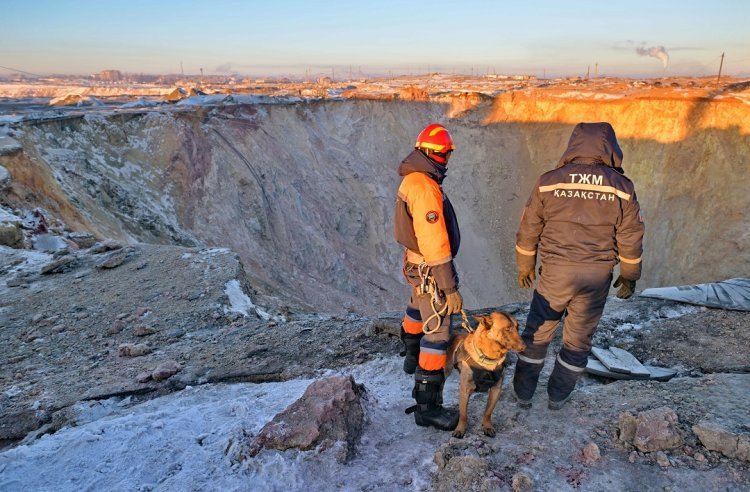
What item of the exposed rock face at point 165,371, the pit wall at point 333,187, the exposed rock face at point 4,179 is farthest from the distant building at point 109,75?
the exposed rock face at point 165,371

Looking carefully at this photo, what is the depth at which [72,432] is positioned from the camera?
2.84 m

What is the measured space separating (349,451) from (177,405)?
5.42 ft

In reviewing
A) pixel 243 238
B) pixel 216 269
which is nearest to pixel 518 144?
pixel 243 238

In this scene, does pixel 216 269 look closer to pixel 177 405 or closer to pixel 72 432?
pixel 177 405

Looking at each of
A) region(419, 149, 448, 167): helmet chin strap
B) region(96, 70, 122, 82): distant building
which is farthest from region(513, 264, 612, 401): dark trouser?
region(96, 70, 122, 82): distant building

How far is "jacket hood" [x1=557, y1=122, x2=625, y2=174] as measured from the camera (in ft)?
9.81

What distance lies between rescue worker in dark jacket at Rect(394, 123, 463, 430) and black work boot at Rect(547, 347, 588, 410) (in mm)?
795

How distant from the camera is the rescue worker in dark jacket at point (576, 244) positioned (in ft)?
9.73

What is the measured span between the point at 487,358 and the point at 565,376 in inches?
30.7

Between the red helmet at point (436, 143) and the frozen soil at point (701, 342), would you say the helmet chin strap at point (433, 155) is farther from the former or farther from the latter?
the frozen soil at point (701, 342)

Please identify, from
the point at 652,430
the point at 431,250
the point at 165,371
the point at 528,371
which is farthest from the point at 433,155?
the point at 165,371

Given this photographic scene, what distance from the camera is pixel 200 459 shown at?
2588 mm

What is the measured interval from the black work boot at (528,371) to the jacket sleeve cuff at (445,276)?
79cm

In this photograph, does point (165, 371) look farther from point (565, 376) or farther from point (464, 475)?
point (565, 376)
